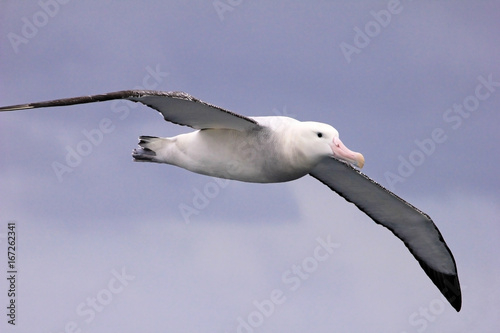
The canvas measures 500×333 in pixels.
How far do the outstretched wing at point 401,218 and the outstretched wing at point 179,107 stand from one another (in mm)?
1948

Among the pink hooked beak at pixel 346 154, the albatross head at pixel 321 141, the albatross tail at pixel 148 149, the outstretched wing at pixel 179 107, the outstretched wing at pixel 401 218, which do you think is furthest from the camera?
the outstretched wing at pixel 401 218

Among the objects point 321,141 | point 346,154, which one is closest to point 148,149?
point 321,141

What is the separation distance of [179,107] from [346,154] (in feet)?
7.44

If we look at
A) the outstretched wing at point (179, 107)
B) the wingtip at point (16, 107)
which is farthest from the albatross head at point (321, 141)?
the wingtip at point (16, 107)

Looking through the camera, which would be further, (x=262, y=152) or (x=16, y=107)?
(x=262, y=152)

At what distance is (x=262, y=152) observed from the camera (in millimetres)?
10359

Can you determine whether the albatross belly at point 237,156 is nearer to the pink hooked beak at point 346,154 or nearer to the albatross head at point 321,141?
the albatross head at point 321,141

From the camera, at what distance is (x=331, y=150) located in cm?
995

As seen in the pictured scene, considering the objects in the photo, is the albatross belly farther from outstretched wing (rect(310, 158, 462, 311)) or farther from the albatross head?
outstretched wing (rect(310, 158, 462, 311))

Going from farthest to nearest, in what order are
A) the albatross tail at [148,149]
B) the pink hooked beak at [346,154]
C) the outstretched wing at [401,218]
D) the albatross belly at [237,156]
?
the outstretched wing at [401,218] → the albatross tail at [148,149] → the albatross belly at [237,156] → the pink hooked beak at [346,154]

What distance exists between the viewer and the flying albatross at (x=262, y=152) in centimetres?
→ 996

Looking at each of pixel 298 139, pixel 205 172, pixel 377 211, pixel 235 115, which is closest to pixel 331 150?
pixel 298 139

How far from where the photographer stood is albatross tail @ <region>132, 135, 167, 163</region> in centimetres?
1155

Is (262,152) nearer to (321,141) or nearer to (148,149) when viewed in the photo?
(321,141)
